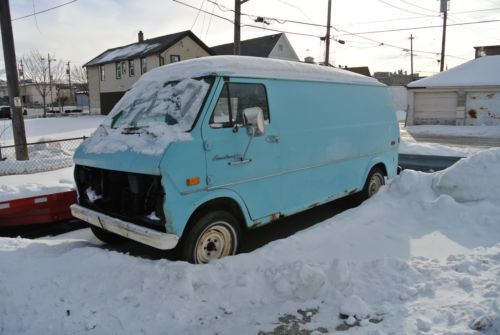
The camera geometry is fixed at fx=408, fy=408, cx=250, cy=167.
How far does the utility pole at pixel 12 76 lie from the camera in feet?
36.2

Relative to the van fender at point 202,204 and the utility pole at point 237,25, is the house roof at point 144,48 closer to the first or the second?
the utility pole at point 237,25

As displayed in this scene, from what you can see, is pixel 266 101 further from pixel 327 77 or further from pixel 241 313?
pixel 241 313

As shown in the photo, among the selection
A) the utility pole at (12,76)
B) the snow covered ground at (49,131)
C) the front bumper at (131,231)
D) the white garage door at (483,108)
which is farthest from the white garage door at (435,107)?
the front bumper at (131,231)

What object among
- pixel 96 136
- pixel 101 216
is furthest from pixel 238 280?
pixel 96 136

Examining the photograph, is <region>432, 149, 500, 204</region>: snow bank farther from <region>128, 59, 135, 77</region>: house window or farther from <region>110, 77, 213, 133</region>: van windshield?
<region>128, 59, 135, 77</region>: house window

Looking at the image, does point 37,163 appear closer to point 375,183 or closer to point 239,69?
point 239,69

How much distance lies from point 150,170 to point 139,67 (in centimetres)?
3531

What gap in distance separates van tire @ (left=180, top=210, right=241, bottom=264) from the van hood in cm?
81

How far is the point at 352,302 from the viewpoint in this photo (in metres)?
3.63

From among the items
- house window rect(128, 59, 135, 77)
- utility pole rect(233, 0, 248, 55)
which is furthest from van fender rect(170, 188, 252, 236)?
house window rect(128, 59, 135, 77)

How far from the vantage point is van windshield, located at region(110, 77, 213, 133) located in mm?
4434

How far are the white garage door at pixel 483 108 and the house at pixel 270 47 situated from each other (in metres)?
18.4

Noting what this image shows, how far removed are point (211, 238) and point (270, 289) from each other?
949mm

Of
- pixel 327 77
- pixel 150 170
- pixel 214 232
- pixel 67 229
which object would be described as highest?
pixel 327 77
